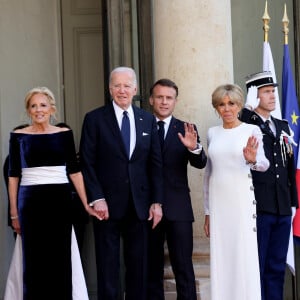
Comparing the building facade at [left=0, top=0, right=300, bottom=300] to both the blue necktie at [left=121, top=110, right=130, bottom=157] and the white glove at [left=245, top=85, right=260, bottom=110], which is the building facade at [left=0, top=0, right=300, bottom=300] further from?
the blue necktie at [left=121, top=110, right=130, bottom=157]

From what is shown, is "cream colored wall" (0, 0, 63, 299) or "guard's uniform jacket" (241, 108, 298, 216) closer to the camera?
"guard's uniform jacket" (241, 108, 298, 216)

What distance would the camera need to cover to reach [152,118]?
20.6 feet

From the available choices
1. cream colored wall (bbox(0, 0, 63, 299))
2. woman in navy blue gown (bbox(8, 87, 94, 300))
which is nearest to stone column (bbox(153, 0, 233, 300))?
woman in navy blue gown (bbox(8, 87, 94, 300))

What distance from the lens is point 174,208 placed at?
20.7 ft

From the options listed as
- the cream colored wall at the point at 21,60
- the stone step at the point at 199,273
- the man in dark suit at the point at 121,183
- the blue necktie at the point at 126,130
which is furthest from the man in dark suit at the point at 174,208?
the cream colored wall at the point at 21,60

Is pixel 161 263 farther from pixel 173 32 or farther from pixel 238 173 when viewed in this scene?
pixel 173 32

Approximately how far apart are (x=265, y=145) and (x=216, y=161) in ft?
1.63

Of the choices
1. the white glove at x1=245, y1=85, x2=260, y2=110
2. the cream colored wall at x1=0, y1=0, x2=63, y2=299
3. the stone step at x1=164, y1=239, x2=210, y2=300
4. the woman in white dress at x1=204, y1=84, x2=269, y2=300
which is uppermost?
the cream colored wall at x1=0, y1=0, x2=63, y2=299

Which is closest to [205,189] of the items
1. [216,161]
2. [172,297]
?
[216,161]

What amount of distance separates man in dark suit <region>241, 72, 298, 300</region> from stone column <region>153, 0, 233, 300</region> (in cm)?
37

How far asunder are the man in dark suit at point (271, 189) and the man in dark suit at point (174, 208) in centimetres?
52

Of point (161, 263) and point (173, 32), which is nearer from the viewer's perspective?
point (161, 263)

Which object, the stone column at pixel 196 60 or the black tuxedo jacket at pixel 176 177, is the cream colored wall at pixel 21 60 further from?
the black tuxedo jacket at pixel 176 177

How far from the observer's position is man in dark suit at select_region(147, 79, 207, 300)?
6.30 m
